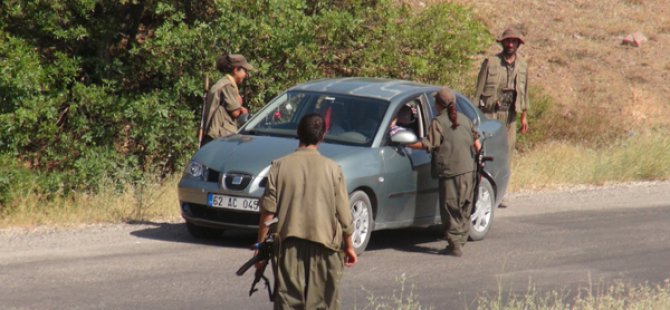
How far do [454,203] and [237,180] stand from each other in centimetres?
196

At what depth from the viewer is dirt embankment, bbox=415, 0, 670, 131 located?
30.0 m

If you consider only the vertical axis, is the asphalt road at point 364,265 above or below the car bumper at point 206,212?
below

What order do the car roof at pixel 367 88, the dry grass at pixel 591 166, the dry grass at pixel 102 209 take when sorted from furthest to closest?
the dry grass at pixel 591 166, the dry grass at pixel 102 209, the car roof at pixel 367 88

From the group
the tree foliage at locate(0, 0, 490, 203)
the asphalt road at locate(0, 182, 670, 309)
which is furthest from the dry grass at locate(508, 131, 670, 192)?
the asphalt road at locate(0, 182, 670, 309)

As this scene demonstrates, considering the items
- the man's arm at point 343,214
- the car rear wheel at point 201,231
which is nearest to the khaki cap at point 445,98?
the car rear wheel at point 201,231

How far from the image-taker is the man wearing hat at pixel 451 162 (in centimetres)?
1164

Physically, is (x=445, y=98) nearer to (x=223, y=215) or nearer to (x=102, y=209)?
(x=223, y=215)

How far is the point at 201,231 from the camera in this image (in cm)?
1193

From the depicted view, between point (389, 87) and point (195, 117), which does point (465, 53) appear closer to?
point (195, 117)

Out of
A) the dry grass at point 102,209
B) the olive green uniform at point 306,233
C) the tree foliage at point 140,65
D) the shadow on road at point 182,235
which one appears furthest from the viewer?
the tree foliage at point 140,65

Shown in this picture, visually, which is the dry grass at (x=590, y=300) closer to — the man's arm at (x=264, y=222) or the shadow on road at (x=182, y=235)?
the man's arm at (x=264, y=222)

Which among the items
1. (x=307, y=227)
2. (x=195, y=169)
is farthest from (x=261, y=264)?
(x=195, y=169)

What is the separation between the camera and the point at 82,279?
32.4ft

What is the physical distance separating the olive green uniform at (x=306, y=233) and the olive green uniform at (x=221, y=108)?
597 centimetres
